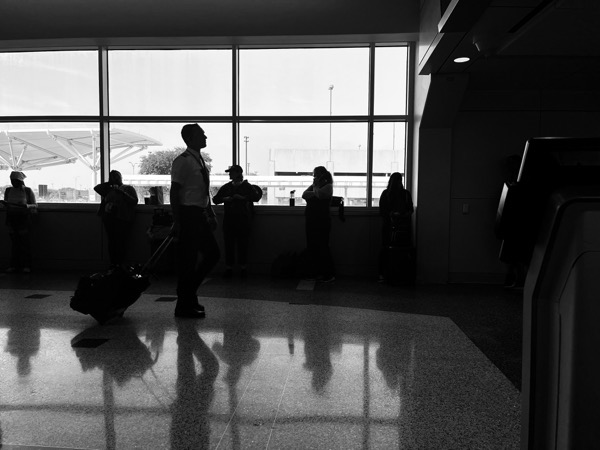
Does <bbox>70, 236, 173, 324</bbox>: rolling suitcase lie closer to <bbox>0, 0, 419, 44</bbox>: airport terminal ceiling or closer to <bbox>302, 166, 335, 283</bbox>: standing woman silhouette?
<bbox>302, 166, 335, 283</bbox>: standing woman silhouette

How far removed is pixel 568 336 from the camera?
1.07 metres

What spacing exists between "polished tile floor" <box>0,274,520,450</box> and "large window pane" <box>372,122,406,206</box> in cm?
293

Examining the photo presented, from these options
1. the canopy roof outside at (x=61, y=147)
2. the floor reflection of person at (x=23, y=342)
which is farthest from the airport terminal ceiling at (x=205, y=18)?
the floor reflection of person at (x=23, y=342)

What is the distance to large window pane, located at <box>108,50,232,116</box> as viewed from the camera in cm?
765

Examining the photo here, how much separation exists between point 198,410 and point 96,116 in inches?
260

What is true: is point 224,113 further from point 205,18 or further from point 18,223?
point 18,223

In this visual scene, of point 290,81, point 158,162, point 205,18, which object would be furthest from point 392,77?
point 158,162

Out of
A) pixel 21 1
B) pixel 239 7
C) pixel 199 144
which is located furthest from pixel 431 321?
pixel 21 1

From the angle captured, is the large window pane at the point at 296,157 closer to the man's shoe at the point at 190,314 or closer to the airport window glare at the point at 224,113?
the airport window glare at the point at 224,113

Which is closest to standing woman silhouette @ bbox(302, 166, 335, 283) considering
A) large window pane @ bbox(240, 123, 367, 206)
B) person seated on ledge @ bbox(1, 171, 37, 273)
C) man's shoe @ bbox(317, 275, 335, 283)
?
man's shoe @ bbox(317, 275, 335, 283)

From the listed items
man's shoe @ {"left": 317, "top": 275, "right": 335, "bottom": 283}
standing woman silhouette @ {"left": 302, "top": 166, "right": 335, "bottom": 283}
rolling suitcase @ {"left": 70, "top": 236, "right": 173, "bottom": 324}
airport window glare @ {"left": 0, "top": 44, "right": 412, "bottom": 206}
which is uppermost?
airport window glare @ {"left": 0, "top": 44, "right": 412, "bottom": 206}

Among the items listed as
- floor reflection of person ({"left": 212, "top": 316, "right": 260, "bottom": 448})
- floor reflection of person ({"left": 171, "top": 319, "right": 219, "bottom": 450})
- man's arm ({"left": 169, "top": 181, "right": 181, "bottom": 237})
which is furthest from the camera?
man's arm ({"left": 169, "top": 181, "right": 181, "bottom": 237})

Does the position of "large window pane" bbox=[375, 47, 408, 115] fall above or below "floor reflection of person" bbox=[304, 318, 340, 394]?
above

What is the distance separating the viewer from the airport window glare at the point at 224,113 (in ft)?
24.4
